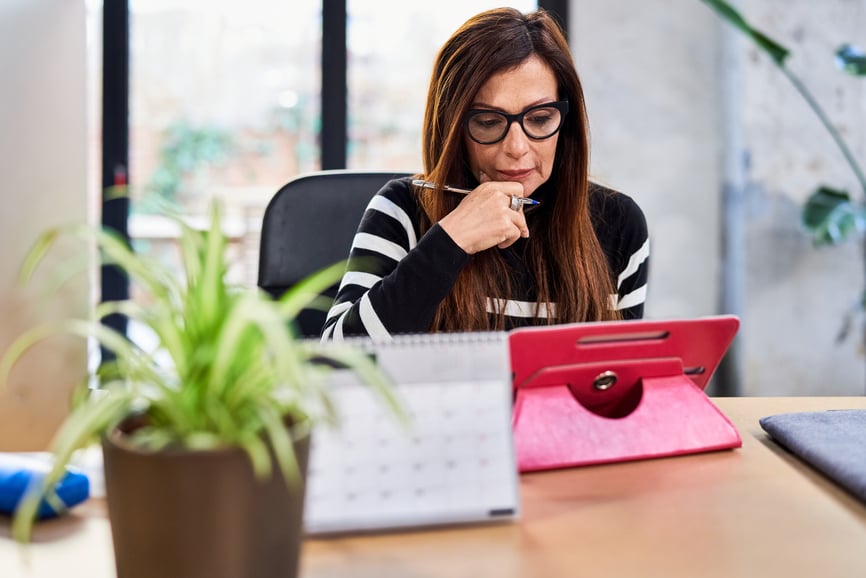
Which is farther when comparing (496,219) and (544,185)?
(544,185)

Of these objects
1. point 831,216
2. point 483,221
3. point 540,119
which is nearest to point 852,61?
point 831,216

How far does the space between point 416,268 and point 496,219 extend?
141 mm

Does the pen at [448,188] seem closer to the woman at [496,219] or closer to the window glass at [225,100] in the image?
the woman at [496,219]

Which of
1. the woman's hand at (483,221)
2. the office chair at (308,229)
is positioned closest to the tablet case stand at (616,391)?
the woman's hand at (483,221)

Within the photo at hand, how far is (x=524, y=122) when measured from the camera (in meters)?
1.37

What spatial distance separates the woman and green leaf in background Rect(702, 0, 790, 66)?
86cm

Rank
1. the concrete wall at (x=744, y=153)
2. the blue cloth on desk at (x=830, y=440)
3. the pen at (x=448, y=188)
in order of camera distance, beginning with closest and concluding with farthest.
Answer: the blue cloth on desk at (x=830, y=440) < the pen at (x=448, y=188) < the concrete wall at (x=744, y=153)

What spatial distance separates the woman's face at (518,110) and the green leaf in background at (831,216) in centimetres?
191

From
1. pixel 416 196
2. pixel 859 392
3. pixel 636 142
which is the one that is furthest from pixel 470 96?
pixel 859 392

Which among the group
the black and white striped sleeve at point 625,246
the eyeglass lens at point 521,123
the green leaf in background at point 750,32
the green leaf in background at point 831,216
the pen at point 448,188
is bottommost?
the green leaf in background at point 831,216

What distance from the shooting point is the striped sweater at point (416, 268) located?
1335 mm

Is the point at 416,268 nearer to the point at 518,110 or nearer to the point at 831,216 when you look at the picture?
the point at 518,110

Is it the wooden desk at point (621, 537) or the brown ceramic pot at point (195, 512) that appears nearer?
the brown ceramic pot at point (195, 512)

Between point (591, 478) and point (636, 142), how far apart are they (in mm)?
2749
